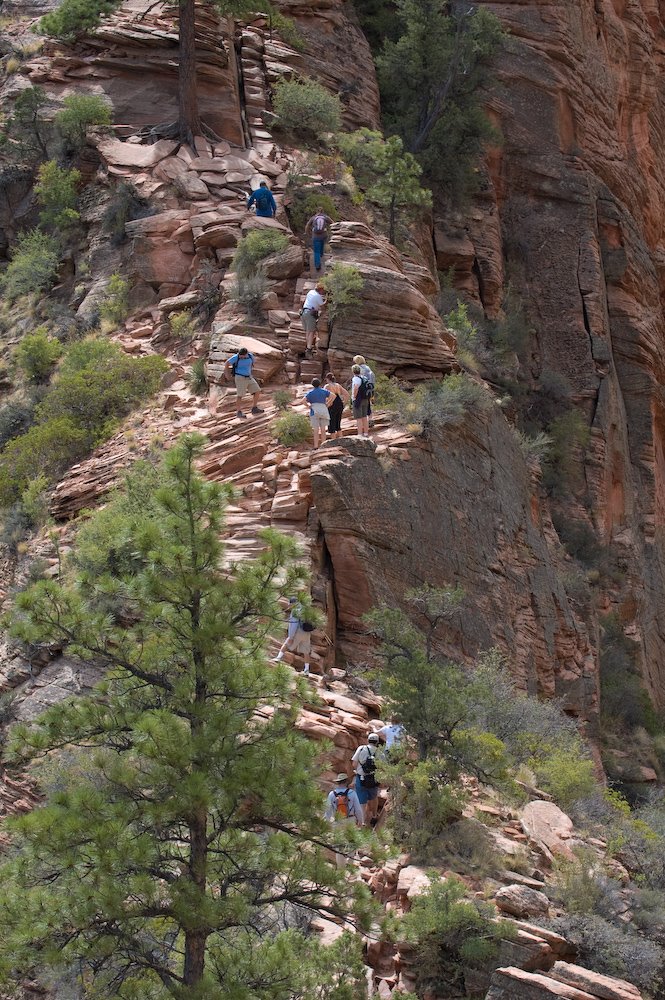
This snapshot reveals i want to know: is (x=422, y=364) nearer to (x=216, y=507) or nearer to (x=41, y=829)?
(x=216, y=507)

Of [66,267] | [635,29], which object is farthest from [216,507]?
[635,29]

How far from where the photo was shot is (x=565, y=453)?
29.3 metres

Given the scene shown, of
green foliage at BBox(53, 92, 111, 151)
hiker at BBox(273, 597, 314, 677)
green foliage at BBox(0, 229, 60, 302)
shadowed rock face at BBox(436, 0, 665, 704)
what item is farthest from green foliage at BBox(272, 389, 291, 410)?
shadowed rock face at BBox(436, 0, 665, 704)

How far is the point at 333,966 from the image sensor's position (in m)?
10.9

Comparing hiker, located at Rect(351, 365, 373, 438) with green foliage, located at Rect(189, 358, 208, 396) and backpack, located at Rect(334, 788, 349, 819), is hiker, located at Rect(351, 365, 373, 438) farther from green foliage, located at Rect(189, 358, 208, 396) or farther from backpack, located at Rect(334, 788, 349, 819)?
backpack, located at Rect(334, 788, 349, 819)

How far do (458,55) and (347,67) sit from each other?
9.28ft

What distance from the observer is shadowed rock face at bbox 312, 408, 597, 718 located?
1778cm

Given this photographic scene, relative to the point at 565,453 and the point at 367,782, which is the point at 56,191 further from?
the point at 367,782

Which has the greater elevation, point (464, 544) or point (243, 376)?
point (243, 376)

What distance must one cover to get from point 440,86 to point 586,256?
18.3 feet

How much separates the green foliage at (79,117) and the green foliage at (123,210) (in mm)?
2146

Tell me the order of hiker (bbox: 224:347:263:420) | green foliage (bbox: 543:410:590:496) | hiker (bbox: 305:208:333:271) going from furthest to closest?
green foliage (bbox: 543:410:590:496) → hiker (bbox: 305:208:333:271) → hiker (bbox: 224:347:263:420)

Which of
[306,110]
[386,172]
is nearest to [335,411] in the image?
[386,172]

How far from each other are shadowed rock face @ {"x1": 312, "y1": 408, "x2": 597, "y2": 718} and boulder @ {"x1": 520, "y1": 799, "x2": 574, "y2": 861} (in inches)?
144
